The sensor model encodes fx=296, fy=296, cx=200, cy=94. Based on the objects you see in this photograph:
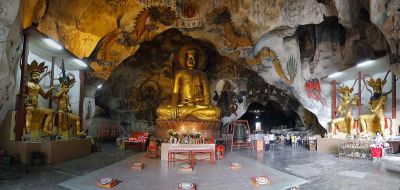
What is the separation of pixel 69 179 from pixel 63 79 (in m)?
4.52

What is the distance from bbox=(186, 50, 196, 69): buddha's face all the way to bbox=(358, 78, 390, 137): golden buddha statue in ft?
22.8

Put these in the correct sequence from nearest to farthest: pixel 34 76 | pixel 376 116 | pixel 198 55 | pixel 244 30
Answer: pixel 34 76
pixel 376 116
pixel 244 30
pixel 198 55

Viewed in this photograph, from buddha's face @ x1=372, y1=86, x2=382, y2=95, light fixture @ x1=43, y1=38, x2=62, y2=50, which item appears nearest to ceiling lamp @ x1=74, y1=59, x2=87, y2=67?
light fixture @ x1=43, y1=38, x2=62, y2=50

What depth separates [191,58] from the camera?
13234 mm

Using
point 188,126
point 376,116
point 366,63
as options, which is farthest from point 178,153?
point 366,63

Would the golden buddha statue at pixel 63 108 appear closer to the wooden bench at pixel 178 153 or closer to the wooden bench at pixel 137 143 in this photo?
the wooden bench at pixel 137 143

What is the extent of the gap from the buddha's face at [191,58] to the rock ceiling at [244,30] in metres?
1.39

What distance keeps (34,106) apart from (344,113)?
1081 centimetres

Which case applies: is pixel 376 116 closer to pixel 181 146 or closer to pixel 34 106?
pixel 181 146

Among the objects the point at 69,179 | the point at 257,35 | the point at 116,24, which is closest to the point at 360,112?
the point at 257,35

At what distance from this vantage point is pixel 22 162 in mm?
7004

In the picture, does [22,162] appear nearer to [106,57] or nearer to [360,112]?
[106,57]

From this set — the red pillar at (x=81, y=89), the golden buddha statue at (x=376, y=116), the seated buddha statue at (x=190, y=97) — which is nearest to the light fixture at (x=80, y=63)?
the red pillar at (x=81, y=89)

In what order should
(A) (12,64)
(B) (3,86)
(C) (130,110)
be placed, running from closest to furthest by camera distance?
(B) (3,86)
(A) (12,64)
(C) (130,110)
